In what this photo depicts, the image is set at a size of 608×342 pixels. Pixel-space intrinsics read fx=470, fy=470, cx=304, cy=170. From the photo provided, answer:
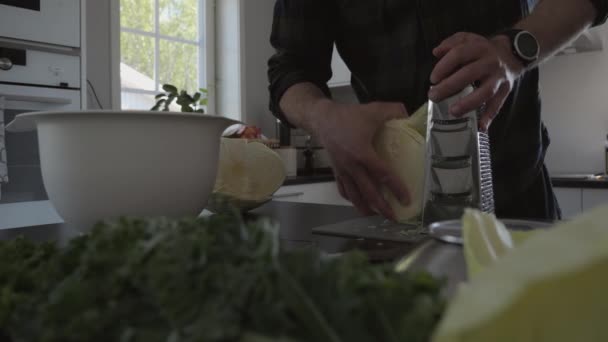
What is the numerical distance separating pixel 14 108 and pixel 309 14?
1347mm

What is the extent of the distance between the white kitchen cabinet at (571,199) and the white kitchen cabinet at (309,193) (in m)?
1.10

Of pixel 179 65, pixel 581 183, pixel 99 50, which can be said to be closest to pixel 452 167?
pixel 581 183

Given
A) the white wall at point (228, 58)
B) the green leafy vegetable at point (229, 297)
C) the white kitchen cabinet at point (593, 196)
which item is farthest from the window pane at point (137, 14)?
the green leafy vegetable at point (229, 297)

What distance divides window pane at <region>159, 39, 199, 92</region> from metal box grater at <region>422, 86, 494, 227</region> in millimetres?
2340

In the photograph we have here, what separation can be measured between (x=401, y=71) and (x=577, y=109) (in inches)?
72.8

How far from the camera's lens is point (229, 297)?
15 centimetres

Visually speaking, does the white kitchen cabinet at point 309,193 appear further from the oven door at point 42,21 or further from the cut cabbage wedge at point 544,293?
the cut cabbage wedge at point 544,293

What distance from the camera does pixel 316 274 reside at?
0.51ft

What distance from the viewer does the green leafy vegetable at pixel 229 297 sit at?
0.47 ft

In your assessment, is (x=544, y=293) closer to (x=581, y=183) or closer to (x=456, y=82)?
(x=456, y=82)

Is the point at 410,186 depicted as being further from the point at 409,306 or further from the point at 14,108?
the point at 14,108

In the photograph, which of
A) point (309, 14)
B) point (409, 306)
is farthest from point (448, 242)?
point (309, 14)

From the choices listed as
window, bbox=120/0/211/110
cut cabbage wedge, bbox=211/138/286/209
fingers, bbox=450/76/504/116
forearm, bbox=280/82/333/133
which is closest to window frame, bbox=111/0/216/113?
window, bbox=120/0/211/110

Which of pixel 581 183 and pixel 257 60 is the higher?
pixel 257 60
